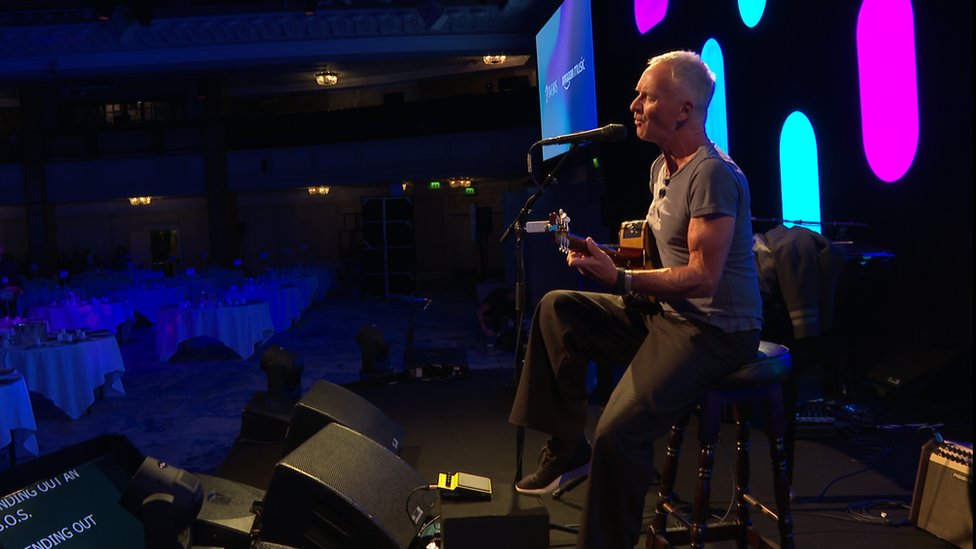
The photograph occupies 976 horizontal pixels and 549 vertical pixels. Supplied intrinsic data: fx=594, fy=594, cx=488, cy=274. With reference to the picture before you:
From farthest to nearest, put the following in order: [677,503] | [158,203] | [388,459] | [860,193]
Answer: [158,203] → [860,193] → [677,503] → [388,459]

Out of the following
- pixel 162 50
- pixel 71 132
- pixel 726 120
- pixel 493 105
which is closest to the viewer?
pixel 726 120

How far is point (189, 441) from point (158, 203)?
15820 millimetres

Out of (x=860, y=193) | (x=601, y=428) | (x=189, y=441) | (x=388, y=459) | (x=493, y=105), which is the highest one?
(x=493, y=105)

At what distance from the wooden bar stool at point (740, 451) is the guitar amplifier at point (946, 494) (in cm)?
71

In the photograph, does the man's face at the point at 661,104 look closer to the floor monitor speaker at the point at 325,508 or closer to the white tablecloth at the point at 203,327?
the floor monitor speaker at the point at 325,508

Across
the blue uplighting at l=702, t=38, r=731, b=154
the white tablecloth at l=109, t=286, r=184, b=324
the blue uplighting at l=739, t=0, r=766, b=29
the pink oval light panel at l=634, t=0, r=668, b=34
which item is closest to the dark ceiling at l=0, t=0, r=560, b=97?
the pink oval light panel at l=634, t=0, r=668, b=34

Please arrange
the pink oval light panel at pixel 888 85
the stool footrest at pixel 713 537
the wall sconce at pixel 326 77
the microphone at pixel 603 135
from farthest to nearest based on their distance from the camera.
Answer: the wall sconce at pixel 326 77
the pink oval light panel at pixel 888 85
the microphone at pixel 603 135
the stool footrest at pixel 713 537

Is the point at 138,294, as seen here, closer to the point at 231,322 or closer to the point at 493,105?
the point at 231,322

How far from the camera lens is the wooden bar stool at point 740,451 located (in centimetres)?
176

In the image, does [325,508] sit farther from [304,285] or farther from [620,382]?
[304,285]

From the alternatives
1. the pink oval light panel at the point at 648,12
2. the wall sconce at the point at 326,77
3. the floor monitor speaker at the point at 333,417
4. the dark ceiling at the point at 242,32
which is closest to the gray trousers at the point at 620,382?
the floor monitor speaker at the point at 333,417

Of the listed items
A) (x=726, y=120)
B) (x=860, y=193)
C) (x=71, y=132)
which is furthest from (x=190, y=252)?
(x=860, y=193)

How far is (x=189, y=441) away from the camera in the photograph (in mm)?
→ 3877

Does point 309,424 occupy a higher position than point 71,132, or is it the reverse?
point 71,132
